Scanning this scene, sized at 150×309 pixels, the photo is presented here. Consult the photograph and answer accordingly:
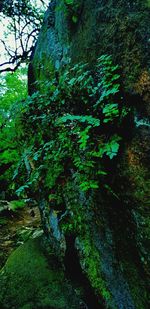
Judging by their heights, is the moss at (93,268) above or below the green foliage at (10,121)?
below

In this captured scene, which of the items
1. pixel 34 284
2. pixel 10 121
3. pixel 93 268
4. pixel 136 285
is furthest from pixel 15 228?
pixel 136 285

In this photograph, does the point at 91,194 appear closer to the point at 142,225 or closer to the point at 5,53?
the point at 142,225

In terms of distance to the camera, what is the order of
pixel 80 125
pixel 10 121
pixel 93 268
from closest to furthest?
pixel 93 268, pixel 80 125, pixel 10 121

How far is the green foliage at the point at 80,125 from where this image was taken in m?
2.95

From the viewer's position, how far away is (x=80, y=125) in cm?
331

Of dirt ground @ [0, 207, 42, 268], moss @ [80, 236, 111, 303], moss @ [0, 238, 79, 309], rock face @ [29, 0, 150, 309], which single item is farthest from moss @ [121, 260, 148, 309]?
dirt ground @ [0, 207, 42, 268]

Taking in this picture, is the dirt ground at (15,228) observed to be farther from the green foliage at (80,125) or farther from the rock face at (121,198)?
the rock face at (121,198)

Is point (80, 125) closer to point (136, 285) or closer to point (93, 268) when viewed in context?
point (93, 268)

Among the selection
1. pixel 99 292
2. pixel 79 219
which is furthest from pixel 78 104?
pixel 99 292

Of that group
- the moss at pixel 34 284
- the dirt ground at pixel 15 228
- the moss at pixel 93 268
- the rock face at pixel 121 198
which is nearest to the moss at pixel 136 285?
the rock face at pixel 121 198

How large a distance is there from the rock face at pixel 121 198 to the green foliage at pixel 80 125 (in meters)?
0.18

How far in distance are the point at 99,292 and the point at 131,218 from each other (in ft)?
3.16

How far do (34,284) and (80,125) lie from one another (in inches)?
92.5

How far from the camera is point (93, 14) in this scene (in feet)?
11.5
